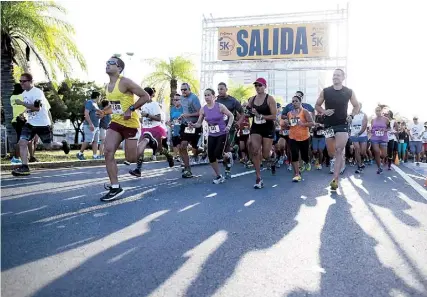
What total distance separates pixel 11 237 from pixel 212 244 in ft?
5.43

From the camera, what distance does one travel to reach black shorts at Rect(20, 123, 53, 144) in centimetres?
849

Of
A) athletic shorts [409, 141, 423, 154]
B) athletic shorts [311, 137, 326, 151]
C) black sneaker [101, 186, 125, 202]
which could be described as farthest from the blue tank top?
athletic shorts [409, 141, 423, 154]

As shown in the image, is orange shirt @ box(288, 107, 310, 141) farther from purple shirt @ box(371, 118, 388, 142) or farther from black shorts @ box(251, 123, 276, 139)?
purple shirt @ box(371, 118, 388, 142)

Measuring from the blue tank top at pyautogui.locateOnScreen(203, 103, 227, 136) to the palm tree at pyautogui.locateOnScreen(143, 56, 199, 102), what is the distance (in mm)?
24885

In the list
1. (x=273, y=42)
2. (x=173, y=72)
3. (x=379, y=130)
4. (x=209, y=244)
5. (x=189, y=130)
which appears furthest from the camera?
(x=173, y=72)

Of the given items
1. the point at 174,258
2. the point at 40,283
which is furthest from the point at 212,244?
the point at 40,283

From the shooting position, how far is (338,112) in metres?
7.53

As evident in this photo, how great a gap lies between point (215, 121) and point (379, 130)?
5826mm

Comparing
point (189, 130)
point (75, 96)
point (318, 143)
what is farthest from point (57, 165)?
point (75, 96)

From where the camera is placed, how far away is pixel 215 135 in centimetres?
845

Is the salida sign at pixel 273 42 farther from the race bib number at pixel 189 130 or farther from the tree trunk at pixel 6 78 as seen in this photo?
the race bib number at pixel 189 130

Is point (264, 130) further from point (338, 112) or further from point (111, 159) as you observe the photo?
point (111, 159)

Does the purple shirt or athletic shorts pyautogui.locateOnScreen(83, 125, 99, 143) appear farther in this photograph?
athletic shorts pyautogui.locateOnScreen(83, 125, 99, 143)

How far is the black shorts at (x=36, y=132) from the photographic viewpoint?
849 cm
